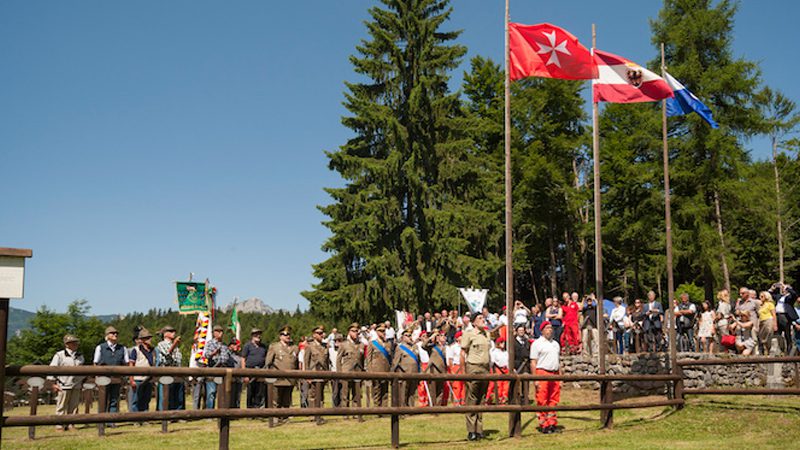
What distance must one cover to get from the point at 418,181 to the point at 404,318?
8772 mm

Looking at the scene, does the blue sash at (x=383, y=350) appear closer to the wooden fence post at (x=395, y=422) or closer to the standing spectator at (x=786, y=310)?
the wooden fence post at (x=395, y=422)

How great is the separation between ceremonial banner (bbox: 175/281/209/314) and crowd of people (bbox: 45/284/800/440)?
261 cm

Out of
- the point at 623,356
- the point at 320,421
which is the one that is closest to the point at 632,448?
the point at 320,421

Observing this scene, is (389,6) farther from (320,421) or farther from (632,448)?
(632,448)

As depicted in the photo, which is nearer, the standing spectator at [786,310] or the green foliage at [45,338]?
the standing spectator at [786,310]

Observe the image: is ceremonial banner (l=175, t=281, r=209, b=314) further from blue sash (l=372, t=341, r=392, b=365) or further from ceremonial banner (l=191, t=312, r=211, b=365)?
blue sash (l=372, t=341, r=392, b=365)

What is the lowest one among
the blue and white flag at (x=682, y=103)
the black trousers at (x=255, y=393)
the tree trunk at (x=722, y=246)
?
the black trousers at (x=255, y=393)

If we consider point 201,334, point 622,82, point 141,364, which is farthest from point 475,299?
point 141,364

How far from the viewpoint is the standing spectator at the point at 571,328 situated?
22.1 meters

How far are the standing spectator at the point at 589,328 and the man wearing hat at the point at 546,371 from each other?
853 cm

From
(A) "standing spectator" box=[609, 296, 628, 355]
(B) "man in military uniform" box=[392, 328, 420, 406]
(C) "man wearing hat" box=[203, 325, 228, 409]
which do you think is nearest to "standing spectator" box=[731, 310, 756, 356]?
(A) "standing spectator" box=[609, 296, 628, 355]

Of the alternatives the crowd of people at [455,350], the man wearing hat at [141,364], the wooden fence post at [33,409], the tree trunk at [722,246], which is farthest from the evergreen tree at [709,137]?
the wooden fence post at [33,409]

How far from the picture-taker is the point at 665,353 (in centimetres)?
2100

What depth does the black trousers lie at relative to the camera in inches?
632
